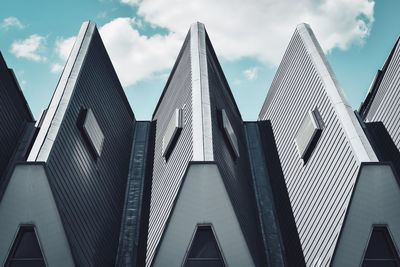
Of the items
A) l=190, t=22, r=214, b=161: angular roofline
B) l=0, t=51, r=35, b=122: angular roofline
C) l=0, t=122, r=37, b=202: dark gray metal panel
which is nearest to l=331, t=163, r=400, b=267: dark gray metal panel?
l=190, t=22, r=214, b=161: angular roofline

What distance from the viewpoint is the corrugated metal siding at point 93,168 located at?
15.0m

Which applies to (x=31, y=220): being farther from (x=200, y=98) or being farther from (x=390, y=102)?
(x=390, y=102)

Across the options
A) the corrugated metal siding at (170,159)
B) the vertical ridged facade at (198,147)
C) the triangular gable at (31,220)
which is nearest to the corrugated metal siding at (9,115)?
the triangular gable at (31,220)

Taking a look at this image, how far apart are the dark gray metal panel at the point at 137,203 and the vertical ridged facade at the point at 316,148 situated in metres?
6.21

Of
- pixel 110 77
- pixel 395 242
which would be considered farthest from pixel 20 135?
pixel 395 242

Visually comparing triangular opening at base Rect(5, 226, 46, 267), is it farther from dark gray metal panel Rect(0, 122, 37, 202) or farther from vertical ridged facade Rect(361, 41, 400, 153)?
vertical ridged facade Rect(361, 41, 400, 153)

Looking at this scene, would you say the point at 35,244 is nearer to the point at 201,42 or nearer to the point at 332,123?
the point at 332,123

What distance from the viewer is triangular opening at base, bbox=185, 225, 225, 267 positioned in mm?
14898

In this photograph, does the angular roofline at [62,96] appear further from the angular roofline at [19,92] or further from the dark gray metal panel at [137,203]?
the dark gray metal panel at [137,203]

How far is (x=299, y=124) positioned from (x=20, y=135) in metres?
13.4

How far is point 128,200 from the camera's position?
20.3m

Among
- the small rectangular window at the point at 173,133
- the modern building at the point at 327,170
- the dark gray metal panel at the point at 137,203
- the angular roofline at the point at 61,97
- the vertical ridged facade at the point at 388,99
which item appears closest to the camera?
the modern building at the point at 327,170

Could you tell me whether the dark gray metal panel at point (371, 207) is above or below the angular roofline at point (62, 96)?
below

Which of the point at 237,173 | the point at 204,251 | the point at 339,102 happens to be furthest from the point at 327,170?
the point at 204,251
